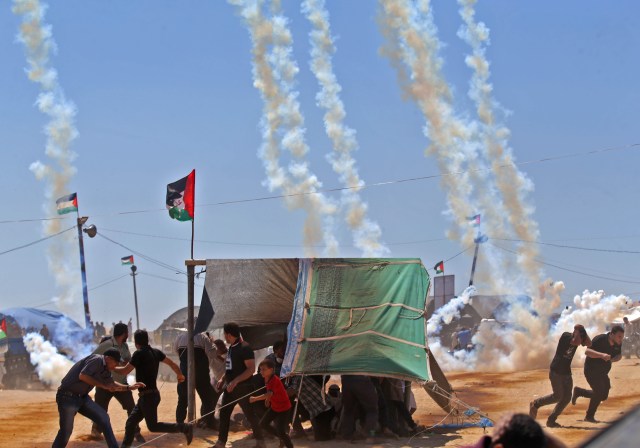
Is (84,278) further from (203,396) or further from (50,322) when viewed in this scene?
(203,396)

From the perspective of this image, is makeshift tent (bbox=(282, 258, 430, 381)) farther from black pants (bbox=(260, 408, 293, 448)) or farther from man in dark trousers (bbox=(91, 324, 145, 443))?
man in dark trousers (bbox=(91, 324, 145, 443))

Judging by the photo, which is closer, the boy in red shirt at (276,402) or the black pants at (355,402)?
the boy in red shirt at (276,402)

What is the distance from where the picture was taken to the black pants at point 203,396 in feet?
48.2

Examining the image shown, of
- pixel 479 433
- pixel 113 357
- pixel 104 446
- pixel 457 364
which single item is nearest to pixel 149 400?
pixel 113 357

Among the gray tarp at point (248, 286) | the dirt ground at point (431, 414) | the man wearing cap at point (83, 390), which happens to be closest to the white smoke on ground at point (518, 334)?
the dirt ground at point (431, 414)

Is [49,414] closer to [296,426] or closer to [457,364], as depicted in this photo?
[296,426]

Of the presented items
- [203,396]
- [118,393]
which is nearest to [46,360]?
[203,396]

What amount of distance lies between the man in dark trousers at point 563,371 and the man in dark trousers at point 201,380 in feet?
18.2

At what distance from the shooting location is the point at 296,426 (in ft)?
47.1

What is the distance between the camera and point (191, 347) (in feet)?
49.6

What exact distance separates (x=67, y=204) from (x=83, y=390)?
3017 centimetres

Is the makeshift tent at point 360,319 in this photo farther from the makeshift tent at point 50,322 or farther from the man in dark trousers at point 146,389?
the makeshift tent at point 50,322

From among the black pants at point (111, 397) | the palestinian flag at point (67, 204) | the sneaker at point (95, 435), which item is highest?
the palestinian flag at point (67, 204)

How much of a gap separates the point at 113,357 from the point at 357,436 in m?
4.20
